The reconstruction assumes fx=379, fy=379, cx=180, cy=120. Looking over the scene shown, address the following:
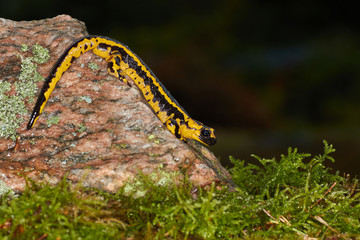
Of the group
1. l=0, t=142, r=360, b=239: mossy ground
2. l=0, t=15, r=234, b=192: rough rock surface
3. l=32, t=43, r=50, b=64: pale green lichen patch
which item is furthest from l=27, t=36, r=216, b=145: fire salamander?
l=0, t=142, r=360, b=239: mossy ground

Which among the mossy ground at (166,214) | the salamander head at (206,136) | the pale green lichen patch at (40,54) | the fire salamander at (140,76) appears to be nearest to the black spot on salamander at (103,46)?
the fire salamander at (140,76)

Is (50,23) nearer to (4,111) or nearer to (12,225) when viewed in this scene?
(4,111)

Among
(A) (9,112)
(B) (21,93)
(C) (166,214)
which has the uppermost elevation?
(B) (21,93)

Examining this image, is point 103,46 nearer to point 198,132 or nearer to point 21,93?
point 21,93

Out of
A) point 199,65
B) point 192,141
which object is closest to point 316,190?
point 192,141

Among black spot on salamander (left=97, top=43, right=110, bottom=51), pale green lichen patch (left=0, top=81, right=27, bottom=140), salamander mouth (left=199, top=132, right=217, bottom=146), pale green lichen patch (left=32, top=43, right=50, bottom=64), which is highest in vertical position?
black spot on salamander (left=97, top=43, right=110, bottom=51)

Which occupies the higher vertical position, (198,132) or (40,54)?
(198,132)

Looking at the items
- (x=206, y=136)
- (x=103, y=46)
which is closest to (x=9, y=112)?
(x=103, y=46)

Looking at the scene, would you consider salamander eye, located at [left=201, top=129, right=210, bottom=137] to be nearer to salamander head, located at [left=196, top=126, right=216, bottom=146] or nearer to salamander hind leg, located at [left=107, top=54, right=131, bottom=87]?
salamander head, located at [left=196, top=126, right=216, bottom=146]
